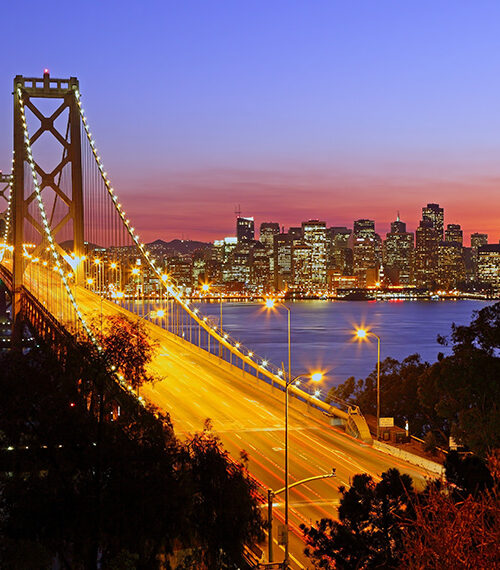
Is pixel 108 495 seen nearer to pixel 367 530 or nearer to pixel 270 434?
pixel 367 530

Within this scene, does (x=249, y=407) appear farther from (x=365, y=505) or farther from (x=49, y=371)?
(x=365, y=505)

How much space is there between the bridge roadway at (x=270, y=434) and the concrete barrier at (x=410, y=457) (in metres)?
0.33

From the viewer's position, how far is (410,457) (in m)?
27.7

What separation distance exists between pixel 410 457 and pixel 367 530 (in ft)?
43.0

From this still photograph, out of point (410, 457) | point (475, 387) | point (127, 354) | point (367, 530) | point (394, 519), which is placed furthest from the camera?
point (127, 354)

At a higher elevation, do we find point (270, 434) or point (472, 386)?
point (472, 386)

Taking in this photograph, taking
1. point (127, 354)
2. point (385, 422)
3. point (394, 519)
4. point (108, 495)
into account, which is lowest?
point (385, 422)

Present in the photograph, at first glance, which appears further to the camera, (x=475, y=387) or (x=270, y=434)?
(x=475, y=387)

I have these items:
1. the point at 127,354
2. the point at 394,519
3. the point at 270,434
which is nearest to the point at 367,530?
the point at 394,519

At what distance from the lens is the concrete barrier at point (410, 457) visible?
86.6 feet

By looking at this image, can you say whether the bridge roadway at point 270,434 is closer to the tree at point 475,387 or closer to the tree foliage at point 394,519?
the tree at point 475,387

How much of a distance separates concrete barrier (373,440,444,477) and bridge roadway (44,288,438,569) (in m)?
0.33

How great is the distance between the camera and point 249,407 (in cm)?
3528

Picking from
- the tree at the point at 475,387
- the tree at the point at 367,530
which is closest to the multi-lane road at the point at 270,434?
the tree at the point at 475,387
